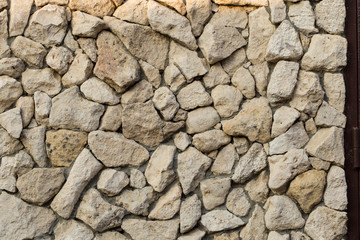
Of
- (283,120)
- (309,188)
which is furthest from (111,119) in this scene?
(309,188)

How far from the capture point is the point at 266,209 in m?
3.00

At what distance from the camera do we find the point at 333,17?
303 cm

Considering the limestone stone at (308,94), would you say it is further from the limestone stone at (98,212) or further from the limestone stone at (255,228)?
the limestone stone at (98,212)

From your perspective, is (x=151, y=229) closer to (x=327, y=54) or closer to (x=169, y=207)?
(x=169, y=207)

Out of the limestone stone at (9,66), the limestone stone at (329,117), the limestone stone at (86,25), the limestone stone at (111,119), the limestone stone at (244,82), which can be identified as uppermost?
the limestone stone at (86,25)

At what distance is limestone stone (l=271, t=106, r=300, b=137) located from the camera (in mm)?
2969

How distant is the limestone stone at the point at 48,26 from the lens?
10.3 feet

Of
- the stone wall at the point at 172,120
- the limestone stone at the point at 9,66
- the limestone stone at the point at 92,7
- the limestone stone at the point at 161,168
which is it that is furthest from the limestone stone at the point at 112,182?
the limestone stone at the point at 92,7

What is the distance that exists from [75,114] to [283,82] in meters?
1.28

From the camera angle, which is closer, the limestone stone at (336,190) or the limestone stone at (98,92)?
the limestone stone at (336,190)

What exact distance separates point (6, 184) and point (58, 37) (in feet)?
3.15

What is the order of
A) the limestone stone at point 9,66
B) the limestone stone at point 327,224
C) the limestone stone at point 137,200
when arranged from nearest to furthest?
the limestone stone at point 327,224 < the limestone stone at point 137,200 < the limestone stone at point 9,66

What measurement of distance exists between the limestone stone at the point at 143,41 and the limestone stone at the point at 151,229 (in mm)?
963

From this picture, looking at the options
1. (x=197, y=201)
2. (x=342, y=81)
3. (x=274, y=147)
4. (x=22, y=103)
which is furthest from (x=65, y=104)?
(x=342, y=81)
